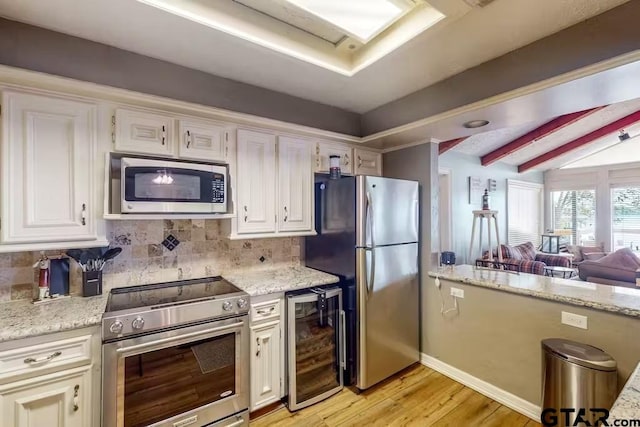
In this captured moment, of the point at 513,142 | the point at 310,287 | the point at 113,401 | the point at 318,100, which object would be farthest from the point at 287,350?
the point at 513,142

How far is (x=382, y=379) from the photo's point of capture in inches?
98.8

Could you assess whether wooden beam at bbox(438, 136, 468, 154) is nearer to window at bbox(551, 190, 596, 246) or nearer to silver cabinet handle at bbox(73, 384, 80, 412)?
window at bbox(551, 190, 596, 246)

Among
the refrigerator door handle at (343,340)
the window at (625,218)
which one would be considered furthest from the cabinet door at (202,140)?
the window at (625,218)

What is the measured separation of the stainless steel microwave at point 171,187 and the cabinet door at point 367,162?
1396mm

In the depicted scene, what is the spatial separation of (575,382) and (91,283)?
3.07m

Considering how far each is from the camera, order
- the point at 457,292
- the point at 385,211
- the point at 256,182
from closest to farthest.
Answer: the point at 256,182 → the point at 385,211 → the point at 457,292

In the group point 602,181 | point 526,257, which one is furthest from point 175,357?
point 602,181

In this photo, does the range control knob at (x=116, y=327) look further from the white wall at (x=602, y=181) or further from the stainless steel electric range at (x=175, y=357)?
the white wall at (x=602, y=181)

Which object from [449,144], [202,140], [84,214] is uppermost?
[449,144]

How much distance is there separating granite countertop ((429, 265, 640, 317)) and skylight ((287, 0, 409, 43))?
→ 6.79 feet

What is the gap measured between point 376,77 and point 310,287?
1.72 m

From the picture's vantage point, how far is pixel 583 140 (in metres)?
5.23

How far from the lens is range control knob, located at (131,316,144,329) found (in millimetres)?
1610

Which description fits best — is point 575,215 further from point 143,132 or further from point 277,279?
point 143,132
